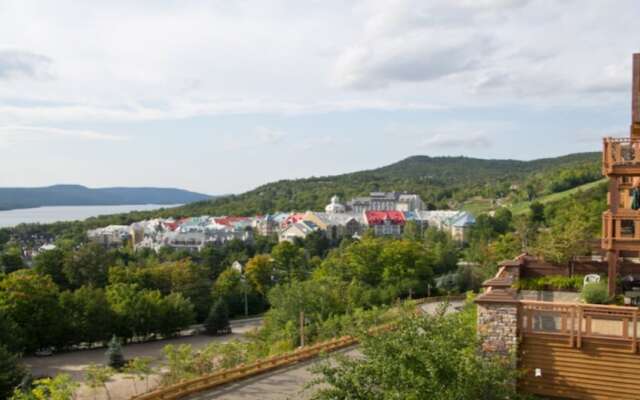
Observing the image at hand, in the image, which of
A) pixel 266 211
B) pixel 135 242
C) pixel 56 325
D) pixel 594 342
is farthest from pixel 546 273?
pixel 266 211

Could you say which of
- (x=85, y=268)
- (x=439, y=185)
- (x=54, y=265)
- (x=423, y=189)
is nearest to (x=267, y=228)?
A: (x=85, y=268)

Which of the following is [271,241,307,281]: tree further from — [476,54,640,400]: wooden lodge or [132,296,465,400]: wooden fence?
[476,54,640,400]: wooden lodge

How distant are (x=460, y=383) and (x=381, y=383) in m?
0.97

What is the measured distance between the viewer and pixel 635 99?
13.0 m

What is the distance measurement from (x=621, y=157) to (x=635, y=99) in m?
2.37

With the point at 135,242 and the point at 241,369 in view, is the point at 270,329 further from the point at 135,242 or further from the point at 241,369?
the point at 135,242

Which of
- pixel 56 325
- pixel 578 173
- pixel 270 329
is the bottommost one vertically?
pixel 56 325

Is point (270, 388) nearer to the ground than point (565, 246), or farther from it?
nearer to the ground

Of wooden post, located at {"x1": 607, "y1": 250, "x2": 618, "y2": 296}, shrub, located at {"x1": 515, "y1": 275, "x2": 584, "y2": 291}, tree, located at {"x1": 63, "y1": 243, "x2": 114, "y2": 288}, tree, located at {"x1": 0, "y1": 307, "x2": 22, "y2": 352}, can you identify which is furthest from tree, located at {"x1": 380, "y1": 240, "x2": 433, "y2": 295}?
tree, located at {"x1": 63, "y1": 243, "x2": 114, "y2": 288}

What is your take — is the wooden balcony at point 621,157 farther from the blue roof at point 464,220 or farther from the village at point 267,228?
the village at point 267,228

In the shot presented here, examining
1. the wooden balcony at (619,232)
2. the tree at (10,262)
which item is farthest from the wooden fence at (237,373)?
the tree at (10,262)

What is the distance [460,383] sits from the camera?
645 centimetres

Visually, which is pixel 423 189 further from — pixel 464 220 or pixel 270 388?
pixel 270 388

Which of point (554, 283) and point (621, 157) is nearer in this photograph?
point (621, 157)
